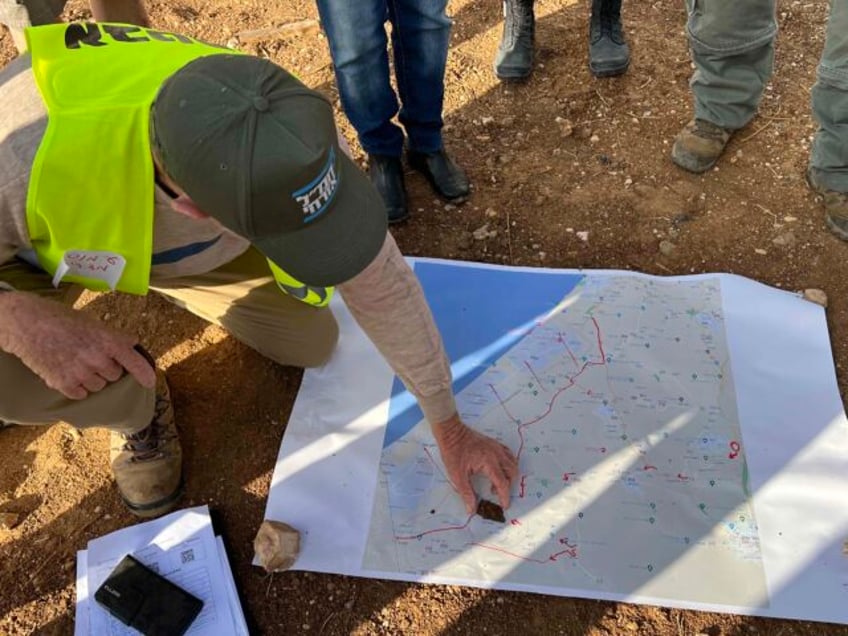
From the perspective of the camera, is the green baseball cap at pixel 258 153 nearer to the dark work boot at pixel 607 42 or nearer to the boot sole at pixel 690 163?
the boot sole at pixel 690 163

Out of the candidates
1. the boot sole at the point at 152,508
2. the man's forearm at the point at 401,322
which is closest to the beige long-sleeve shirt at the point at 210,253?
the man's forearm at the point at 401,322

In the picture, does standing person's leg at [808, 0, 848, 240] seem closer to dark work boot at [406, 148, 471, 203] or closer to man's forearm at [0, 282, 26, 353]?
dark work boot at [406, 148, 471, 203]

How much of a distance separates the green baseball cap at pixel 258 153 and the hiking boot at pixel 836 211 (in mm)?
1478

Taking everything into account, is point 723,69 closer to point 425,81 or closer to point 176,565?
point 425,81

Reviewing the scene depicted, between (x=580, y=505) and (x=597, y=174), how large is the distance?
1025 mm

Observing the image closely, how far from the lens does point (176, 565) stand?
146cm

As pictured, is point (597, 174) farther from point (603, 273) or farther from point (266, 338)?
point (266, 338)

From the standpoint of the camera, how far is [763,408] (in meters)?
1.58

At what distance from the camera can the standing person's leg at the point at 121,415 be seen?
1253 millimetres

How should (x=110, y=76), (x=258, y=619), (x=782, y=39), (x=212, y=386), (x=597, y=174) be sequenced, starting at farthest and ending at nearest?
(x=782, y=39), (x=597, y=174), (x=212, y=386), (x=258, y=619), (x=110, y=76)

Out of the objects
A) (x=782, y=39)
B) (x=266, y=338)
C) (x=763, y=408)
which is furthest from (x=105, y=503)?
(x=782, y=39)

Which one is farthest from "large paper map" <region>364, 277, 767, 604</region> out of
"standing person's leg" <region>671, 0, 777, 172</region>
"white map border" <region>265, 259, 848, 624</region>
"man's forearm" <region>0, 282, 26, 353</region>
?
"man's forearm" <region>0, 282, 26, 353</region>

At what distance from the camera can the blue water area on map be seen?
5.49 ft

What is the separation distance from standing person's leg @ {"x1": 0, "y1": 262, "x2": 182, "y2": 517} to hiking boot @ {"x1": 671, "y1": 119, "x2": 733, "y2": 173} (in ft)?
5.01
